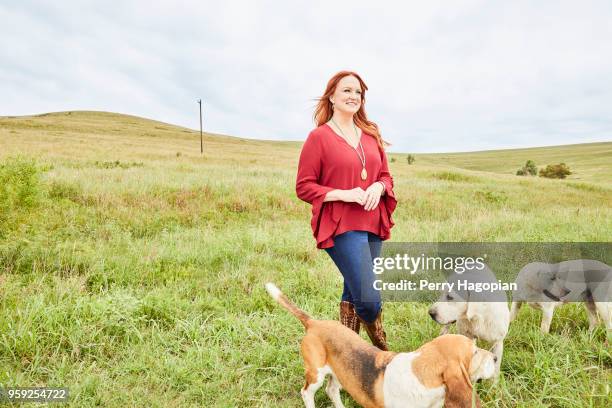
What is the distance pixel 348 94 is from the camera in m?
3.17

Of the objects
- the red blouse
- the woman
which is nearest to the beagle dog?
the woman

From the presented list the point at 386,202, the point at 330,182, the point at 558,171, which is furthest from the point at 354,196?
the point at 558,171

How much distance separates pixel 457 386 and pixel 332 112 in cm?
241

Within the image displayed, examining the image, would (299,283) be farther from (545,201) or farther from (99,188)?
(545,201)

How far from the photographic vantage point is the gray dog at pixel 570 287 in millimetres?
3402

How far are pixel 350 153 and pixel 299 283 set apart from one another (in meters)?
2.59

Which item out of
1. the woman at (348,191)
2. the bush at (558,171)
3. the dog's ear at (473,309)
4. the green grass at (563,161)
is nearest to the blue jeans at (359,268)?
the woman at (348,191)

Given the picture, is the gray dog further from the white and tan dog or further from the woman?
the woman

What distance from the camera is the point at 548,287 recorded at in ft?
11.6

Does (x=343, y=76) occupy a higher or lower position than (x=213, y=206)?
higher

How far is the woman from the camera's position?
3.00m

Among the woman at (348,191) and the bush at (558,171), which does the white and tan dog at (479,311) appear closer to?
the woman at (348,191)

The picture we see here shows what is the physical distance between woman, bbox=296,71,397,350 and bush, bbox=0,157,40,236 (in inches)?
171

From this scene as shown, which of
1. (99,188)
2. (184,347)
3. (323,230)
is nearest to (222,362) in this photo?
(184,347)
